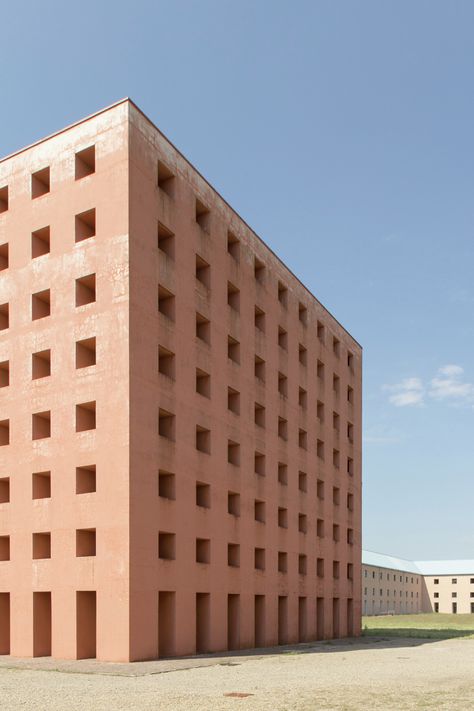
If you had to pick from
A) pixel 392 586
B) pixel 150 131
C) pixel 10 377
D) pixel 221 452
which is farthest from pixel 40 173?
pixel 392 586

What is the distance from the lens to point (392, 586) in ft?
491

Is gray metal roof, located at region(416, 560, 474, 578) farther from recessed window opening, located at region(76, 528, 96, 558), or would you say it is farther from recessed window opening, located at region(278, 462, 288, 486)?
recessed window opening, located at region(76, 528, 96, 558)

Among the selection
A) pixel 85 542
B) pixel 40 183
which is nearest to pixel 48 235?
pixel 40 183

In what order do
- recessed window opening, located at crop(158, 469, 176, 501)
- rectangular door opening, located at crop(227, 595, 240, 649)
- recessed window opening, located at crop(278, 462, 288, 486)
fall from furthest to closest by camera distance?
recessed window opening, located at crop(278, 462, 288, 486) → rectangular door opening, located at crop(227, 595, 240, 649) → recessed window opening, located at crop(158, 469, 176, 501)

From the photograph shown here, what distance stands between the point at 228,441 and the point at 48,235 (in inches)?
579

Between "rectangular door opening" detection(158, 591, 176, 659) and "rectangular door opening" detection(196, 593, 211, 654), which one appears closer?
"rectangular door opening" detection(158, 591, 176, 659)

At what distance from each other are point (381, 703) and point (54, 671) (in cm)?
1365

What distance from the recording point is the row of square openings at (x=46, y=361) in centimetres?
3544

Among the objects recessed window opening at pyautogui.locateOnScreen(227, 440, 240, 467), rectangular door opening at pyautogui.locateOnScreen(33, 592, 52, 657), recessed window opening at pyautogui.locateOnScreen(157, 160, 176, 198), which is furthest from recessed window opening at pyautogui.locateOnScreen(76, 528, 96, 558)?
recessed window opening at pyautogui.locateOnScreen(157, 160, 176, 198)

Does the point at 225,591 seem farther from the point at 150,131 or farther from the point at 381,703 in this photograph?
the point at 150,131

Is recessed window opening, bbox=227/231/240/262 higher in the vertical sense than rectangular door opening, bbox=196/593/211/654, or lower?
higher

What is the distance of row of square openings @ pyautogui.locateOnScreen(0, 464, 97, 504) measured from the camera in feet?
112

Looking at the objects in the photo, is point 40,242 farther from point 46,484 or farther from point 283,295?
point 283,295

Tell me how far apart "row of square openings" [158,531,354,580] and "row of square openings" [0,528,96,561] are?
10.6 feet
